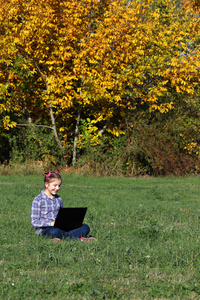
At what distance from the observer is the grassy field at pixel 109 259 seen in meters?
4.19

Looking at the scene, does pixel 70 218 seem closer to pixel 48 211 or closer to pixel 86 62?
pixel 48 211

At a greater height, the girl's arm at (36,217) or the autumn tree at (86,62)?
the autumn tree at (86,62)

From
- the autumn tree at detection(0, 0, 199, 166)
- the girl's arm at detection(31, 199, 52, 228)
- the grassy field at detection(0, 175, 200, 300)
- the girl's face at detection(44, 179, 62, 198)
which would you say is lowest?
the grassy field at detection(0, 175, 200, 300)

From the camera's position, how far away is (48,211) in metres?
6.57

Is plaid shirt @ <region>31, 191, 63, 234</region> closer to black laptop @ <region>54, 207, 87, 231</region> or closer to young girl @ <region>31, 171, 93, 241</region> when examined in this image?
young girl @ <region>31, 171, 93, 241</region>

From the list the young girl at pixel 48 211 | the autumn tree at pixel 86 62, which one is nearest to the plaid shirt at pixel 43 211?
the young girl at pixel 48 211

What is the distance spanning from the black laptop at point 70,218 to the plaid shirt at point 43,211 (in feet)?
0.70

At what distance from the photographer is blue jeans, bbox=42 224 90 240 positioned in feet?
20.4

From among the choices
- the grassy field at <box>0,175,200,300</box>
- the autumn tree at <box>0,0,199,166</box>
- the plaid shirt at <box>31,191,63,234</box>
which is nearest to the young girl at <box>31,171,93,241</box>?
the plaid shirt at <box>31,191,63,234</box>

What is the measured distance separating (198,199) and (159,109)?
26.6ft

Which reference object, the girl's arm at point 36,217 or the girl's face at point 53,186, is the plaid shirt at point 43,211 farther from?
the girl's face at point 53,186

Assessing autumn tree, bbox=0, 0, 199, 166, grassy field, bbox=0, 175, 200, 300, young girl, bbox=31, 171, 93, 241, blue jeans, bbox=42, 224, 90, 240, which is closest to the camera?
grassy field, bbox=0, 175, 200, 300

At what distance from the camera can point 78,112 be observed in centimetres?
1938

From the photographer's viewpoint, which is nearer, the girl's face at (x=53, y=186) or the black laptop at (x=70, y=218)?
the black laptop at (x=70, y=218)
